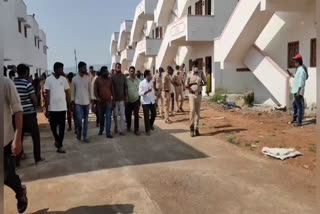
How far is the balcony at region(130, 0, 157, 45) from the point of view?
1132 inches

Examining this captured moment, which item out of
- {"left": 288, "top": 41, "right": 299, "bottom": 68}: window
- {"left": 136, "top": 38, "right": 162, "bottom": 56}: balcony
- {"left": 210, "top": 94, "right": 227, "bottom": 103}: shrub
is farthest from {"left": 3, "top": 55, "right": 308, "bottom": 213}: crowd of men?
{"left": 136, "top": 38, "right": 162, "bottom": 56}: balcony

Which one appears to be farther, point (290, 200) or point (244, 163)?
point (244, 163)

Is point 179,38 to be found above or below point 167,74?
above

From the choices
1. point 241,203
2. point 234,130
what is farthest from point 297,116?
point 241,203

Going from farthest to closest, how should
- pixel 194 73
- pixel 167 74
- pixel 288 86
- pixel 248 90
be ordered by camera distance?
pixel 248 90, pixel 288 86, pixel 167 74, pixel 194 73

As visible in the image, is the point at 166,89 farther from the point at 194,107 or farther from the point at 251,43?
the point at 251,43

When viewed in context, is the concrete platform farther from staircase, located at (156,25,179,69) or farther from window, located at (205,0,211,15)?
staircase, located at (156,25,179,69)

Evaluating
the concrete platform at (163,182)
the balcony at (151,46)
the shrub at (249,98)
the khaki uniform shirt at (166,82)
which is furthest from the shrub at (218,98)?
the balcony at (151,46)

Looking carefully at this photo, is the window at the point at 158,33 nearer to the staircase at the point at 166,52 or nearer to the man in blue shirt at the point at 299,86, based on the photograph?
the staircase at the point at 166,52

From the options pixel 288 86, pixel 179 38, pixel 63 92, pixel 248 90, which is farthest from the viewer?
pixel 179 38

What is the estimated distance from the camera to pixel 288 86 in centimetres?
1214

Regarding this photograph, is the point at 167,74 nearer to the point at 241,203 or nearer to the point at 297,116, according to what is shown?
the point at 297,116

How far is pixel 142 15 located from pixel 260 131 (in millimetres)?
23884

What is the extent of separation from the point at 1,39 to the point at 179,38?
663 inches
